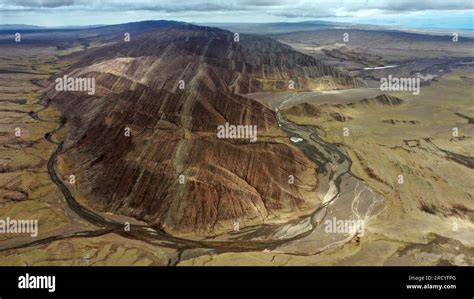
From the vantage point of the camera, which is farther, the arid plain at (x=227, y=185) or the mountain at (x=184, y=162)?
the mountain at (x=184, y=162)

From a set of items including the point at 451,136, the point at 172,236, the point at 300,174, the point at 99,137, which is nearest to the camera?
the point at 172,236

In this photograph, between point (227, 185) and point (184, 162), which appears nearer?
point (227, 185)

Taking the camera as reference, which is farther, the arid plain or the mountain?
the mountain

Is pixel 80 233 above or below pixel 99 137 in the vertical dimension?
below

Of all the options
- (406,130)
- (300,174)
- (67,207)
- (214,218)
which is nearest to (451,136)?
(406,130)

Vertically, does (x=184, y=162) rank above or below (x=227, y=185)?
above

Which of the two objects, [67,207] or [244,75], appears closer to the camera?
[67,207]

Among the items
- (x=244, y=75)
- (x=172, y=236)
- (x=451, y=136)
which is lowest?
(x=172, y=236)

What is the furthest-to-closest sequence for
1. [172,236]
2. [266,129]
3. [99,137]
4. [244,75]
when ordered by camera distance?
[244,75] → [266,129] → [99,137] → [172,236]

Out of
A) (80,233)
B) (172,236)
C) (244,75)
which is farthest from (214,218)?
(244,75)

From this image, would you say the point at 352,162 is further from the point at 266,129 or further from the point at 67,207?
the point at 67,207
